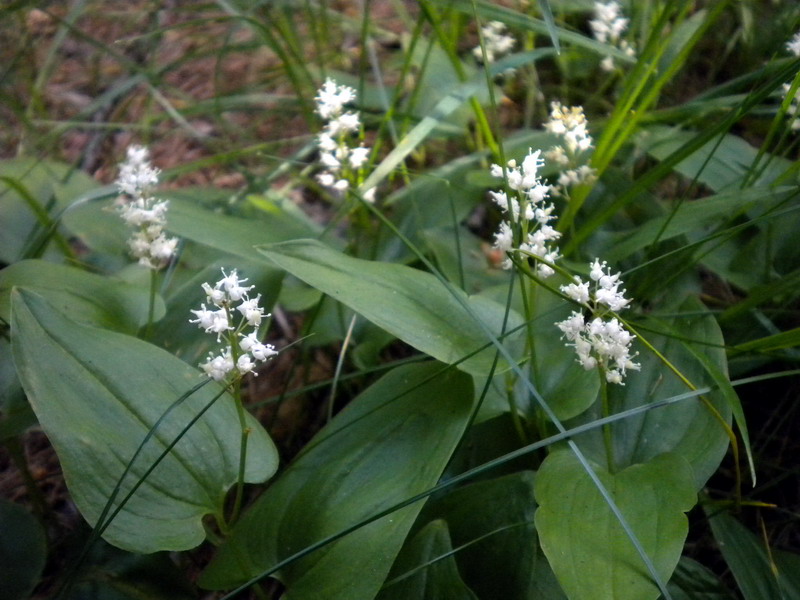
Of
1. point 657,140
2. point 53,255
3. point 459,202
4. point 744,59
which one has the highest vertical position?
point 744,59

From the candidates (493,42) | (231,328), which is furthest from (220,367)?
(493,42)

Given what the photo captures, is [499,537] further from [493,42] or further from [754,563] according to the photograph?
[493,42]

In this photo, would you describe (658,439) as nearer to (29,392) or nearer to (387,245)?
(387,245)

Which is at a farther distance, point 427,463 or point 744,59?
point 744,59

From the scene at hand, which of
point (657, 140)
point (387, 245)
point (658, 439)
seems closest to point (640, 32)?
point (657, 140)

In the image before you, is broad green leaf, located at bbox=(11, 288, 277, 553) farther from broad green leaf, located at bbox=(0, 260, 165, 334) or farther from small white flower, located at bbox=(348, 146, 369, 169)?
small white flower, located at bbox=(348, 146, 369, 169)

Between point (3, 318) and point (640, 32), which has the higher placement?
point (640, 32)
